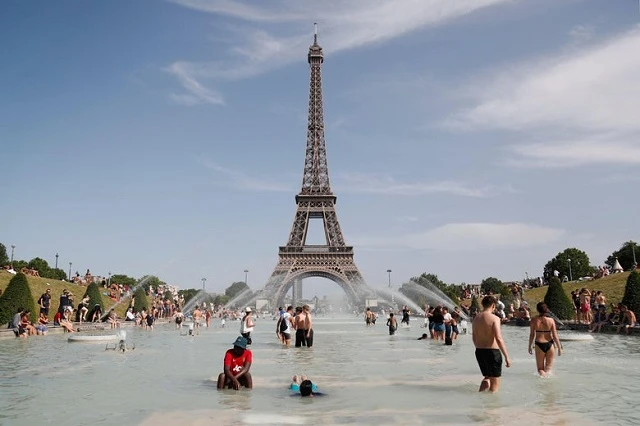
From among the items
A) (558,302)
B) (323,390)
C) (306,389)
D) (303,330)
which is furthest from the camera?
(558,302)

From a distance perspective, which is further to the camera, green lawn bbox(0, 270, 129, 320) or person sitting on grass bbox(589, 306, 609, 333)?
green lawn bbox(0, 270, 129, 320)

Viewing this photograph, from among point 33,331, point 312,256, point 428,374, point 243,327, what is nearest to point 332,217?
point 312,256

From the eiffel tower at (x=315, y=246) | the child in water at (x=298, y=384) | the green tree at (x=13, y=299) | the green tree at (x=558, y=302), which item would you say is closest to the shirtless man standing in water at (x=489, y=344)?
the child in water at (x=298, y=384)

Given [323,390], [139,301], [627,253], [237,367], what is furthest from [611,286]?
[627,253]

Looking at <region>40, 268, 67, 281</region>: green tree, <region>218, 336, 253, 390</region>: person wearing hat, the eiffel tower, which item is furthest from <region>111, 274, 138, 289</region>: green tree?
<region>218, 336, 253, 390</region>: person wearing hat

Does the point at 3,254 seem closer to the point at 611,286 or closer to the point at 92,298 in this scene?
the point at 92,298

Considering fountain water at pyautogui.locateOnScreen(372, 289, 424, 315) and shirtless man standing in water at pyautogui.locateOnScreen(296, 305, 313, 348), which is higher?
fountain water at pyautogui.locateOnScreen(372, 289, 424, 315)

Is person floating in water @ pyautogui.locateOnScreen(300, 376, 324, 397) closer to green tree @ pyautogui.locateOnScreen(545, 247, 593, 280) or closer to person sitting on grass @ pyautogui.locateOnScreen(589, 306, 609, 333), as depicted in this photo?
person sitting on grass @ pyautogui.locateOnScreen(589, 306, 609, 333)

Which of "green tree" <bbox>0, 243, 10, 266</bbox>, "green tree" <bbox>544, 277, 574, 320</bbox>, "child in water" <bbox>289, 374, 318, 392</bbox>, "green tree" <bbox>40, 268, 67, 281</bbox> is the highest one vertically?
"green tree" <bbox>0, 243, 10, 266</bbox>
